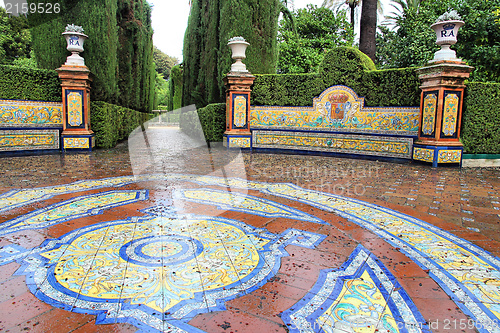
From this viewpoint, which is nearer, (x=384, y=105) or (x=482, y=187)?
(x=482, y=187)

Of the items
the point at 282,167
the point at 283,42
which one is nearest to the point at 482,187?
the point at 282,167

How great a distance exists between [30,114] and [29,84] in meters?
0.81

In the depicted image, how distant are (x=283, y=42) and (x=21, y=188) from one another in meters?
16.5

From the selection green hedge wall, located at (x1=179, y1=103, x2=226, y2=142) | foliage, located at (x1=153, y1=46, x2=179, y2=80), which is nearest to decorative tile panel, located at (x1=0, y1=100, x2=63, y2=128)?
green hedge wall, located at (x1=179, y1=103, x2=226, y2=142)

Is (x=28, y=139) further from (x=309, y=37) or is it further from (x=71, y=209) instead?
(x=309, y=37)

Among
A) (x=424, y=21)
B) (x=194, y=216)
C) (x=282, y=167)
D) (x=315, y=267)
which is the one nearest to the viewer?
(x=315, y=267)

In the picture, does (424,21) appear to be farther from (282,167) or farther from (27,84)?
(27,84)

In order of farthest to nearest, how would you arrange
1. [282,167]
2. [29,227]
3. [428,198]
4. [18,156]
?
[18,156]
[282,167]
[428,198]
[29,227]

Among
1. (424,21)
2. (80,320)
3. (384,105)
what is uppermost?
(424,21)

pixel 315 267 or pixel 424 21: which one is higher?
pixel 424 21

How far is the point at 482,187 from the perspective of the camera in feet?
17.8

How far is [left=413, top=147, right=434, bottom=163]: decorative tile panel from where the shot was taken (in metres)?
7.56

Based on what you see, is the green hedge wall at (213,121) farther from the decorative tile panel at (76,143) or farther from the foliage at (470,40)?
the foliage at (470,40)

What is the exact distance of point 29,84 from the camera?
29.0 ft
